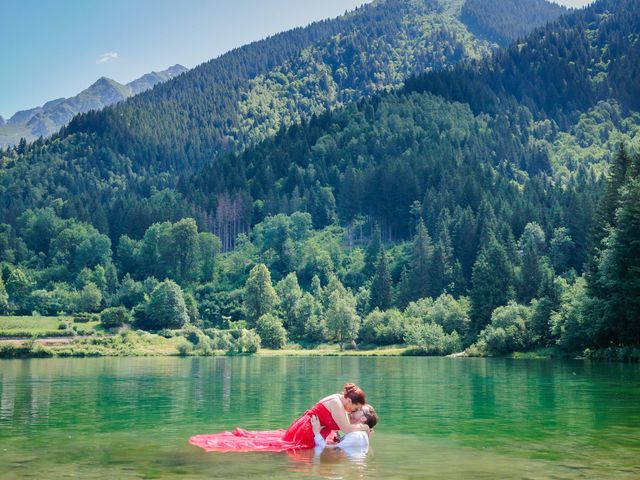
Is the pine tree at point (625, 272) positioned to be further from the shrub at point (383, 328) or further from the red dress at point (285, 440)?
A: the shrub at point (383, 328)

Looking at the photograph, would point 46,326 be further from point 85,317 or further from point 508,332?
point 508,332

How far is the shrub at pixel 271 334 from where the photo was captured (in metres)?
153

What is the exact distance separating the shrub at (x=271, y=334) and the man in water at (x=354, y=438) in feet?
419

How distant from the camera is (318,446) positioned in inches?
1024

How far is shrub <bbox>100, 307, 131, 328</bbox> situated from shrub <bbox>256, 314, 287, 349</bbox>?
30.1 m

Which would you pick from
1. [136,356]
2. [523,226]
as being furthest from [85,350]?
[523,226]

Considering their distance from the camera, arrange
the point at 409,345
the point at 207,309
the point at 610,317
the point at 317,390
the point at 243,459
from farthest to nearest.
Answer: the point at 207,309, the point at 409,345, the point at 610,317, the point at 317,390, the point at 243,459

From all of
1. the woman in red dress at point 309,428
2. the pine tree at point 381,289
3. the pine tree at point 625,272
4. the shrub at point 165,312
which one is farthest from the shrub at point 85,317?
the woman in red dress at point 309,428

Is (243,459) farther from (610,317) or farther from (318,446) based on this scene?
(610,317)

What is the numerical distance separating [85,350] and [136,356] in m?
8.79

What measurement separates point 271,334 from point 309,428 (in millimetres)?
128104

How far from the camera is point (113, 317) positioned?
160 metres

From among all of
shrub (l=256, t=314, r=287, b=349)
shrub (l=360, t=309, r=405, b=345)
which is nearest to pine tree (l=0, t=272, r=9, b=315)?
shrub (l=256, t=314, r=287, b=349)

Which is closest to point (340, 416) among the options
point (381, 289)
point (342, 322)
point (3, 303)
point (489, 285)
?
point (489, 285)
